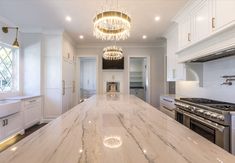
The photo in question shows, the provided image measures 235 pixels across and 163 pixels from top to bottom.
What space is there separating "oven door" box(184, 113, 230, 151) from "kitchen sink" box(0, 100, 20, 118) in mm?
3399

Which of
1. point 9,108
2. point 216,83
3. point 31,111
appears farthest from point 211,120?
point 31,111

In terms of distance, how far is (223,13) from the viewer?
2.14 m

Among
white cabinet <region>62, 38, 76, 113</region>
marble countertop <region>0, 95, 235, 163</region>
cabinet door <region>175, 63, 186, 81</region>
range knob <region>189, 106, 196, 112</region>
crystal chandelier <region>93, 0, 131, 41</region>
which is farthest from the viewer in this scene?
white cabinet <region>62, 38, 76, 113</region>

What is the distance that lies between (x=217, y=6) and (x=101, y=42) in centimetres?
477

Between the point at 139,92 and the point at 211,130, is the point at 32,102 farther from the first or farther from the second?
the point at 139,92

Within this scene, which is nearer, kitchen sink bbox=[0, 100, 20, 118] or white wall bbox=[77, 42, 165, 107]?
kitchen sink bbox=[0, 100, 20, 118]

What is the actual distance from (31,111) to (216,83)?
4.35 metres

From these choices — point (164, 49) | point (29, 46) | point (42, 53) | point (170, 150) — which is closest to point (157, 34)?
point (164, 49)

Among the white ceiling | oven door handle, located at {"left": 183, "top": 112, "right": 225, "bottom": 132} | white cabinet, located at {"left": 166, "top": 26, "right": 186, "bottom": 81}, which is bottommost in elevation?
oven door handle, located at {"left": 183, "top": 112, "right": 225, "bottom": 132}

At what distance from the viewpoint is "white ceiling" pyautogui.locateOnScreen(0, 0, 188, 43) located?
131 inches

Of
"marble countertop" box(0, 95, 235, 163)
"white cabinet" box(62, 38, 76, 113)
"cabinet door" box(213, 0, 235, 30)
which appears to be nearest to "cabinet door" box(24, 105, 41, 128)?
"white cabinet" box(62, 38, 76, 113)

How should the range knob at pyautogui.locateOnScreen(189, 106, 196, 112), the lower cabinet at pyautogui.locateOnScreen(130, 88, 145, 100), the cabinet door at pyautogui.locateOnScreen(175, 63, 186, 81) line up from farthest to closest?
the lower cabinet at pyautogui.locateOnScreen(130, 88, 145, 100) < the cabinet door at pyautogui.locateOnScreen(175, 63, 186, 81) < the range knob at pyautogui.locateOnScreen(189, 106, 196, 112)

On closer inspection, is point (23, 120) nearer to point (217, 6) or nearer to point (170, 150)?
point (170, 150)

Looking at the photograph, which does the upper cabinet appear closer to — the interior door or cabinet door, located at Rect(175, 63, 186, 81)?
cabinet door, located at Rect(175, 63, 186, 81)
